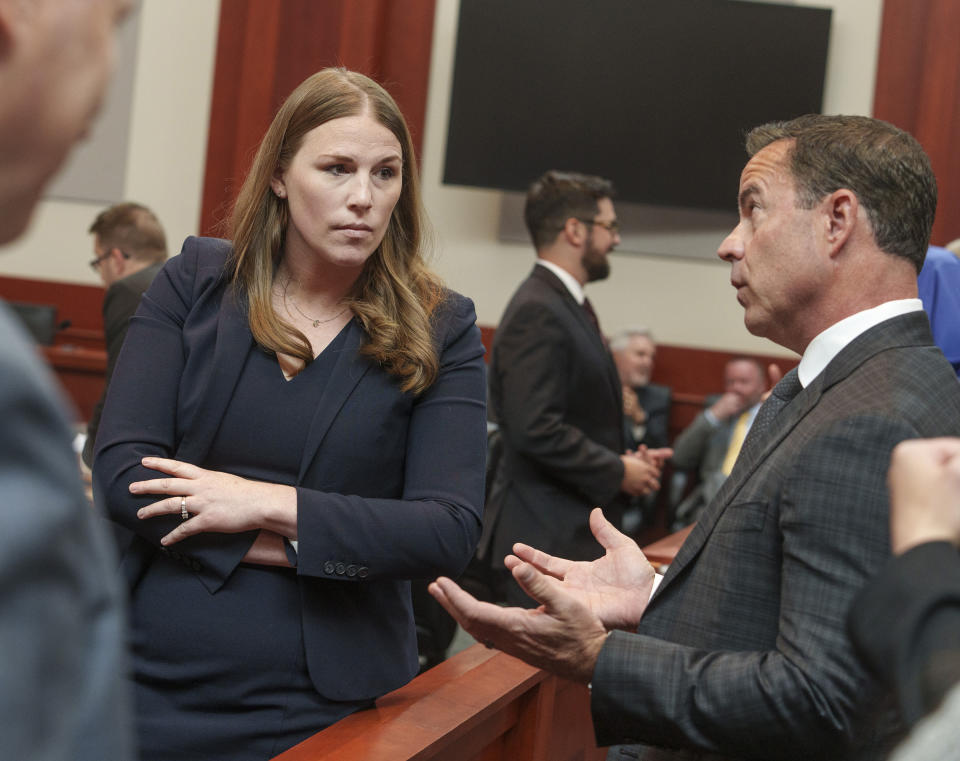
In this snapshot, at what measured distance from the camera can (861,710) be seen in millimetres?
1280

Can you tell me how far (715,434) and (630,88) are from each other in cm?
209

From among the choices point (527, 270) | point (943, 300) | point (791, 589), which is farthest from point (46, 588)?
point (527, 270)

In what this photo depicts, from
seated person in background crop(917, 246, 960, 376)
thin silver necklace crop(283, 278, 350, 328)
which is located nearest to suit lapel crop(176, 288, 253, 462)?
thin silver necklace crop(283, 278, 350, 328)

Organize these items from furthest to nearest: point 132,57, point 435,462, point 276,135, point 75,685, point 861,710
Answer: point 132,57
point 276,135
point 435,462
point 861,710
point 75,685

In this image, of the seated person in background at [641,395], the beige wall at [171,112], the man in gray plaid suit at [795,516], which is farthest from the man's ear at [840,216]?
the beige wall at [171,112]

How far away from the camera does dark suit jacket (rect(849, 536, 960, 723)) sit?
2.77 ft

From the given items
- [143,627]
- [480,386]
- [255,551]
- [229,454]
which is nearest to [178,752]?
[143,627]

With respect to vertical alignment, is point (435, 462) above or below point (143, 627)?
above

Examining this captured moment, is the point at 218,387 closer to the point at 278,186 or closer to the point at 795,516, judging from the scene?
the point at 278,186

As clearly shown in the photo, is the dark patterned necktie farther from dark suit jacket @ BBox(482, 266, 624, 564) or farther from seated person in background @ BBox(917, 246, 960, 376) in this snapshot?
dark suit jacket @ BBox(482, 266, 624, 564)

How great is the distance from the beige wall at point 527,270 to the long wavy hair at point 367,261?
5039 millimetres

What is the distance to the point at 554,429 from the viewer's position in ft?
12.6

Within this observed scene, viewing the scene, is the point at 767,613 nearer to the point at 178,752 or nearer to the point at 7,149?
the point at 178,752

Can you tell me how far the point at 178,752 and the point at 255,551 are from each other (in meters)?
0.31
